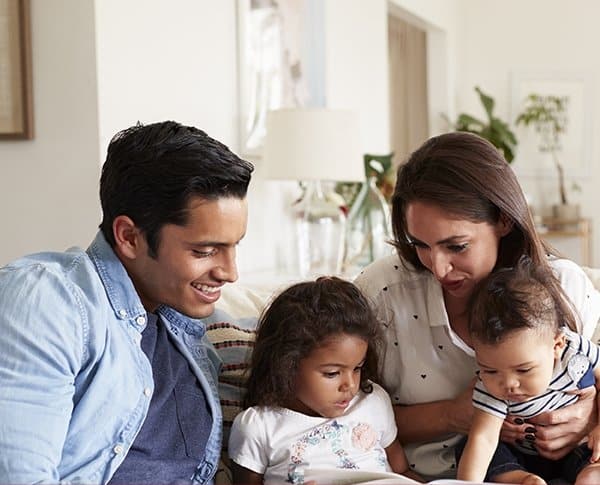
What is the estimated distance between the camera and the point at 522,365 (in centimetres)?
167

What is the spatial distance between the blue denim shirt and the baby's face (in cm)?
55

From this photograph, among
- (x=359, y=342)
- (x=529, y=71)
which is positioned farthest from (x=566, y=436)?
(x=529, y=71)

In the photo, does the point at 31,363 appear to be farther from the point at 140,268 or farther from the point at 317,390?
the point at 317,390

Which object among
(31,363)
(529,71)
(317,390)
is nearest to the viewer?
(31,363)

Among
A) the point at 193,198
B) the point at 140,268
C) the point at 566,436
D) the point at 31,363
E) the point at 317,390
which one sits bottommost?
the point at 566,436

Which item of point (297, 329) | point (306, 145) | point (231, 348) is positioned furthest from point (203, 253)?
point (306, 145)

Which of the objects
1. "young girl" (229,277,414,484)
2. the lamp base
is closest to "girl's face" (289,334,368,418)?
"young girl" (229,277,414,484)

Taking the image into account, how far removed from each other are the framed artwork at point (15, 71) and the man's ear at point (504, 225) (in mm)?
1732

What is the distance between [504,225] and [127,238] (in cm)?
76

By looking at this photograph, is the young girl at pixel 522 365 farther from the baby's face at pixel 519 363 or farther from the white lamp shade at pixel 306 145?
the white lamp shade at pixel 306 145

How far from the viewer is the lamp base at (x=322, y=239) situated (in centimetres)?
398

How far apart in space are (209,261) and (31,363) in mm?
376

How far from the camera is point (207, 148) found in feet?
5.35

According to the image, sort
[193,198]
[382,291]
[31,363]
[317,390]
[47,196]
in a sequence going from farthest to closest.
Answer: [47,196], [382,291], [317,390], [193,198], [31,363]
